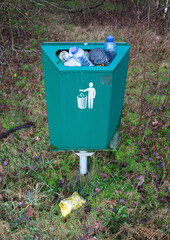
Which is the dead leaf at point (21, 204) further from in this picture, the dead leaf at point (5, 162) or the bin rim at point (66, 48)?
the bin rim at point (66, 48)

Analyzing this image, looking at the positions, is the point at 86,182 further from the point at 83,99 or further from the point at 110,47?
the point at 110,47

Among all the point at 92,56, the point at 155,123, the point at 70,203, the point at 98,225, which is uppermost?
the point at 92,56

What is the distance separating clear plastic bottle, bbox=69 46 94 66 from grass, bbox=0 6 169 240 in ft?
4.55

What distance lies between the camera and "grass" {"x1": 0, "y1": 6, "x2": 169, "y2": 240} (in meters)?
2.38

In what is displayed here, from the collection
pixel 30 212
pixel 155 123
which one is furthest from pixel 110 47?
pixel 155 123

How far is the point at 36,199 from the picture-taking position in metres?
2.57

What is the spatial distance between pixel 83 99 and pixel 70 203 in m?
1.40

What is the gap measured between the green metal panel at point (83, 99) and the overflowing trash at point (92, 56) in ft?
0.22

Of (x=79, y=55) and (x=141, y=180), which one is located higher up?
(x=79, y=55)

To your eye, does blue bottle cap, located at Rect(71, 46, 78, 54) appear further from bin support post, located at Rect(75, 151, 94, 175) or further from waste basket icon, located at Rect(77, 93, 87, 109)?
bin support post, located at Rect(75, 151, 94, 175)

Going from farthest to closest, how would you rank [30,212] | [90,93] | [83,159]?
[83,159], [30,212], [90,93]

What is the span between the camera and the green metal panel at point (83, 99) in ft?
5.44

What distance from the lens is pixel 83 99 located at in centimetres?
177

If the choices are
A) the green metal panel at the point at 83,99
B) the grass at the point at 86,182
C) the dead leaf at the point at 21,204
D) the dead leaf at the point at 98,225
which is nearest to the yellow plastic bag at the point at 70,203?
the grass at the point at 86,182
